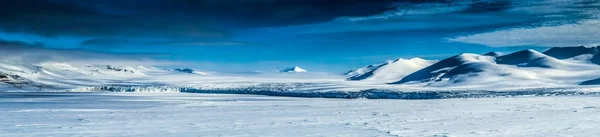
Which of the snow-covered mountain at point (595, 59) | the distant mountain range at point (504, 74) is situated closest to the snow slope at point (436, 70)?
the distant mountain range at point (504, 74)

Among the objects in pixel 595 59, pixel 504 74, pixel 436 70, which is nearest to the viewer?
pixel 504 74

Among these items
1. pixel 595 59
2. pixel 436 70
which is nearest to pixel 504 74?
pixel 436 70

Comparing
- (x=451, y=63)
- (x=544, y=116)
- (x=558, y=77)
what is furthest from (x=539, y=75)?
(x=544, y=116)

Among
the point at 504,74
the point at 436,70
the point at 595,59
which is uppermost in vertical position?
the point at 595,59

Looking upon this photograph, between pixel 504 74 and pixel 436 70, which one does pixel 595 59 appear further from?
pixel 504 74

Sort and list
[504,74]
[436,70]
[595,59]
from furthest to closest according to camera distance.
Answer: [595,59]
[436,70]
[504,74]

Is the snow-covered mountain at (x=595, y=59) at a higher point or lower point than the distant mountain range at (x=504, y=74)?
higher

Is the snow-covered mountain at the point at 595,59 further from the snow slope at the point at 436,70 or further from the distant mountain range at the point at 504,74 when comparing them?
the snow slope at the point at 436,70

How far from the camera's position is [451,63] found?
17338 centimetres

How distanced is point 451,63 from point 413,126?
530ft

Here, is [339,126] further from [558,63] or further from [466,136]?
[558,63]

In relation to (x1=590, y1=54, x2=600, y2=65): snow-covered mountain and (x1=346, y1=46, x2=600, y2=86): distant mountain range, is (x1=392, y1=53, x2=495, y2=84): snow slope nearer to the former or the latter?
(x1=346, y1=46, x2=600, y2=86): distant mountain range

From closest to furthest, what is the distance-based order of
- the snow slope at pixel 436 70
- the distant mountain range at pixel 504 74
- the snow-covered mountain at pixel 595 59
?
the distant mountain range at pixel 504 74 < the snow slope at pixel 436 70 < the snow-covered mountain at pixel 595 59

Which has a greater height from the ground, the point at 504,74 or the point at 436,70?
the point at 436,70
